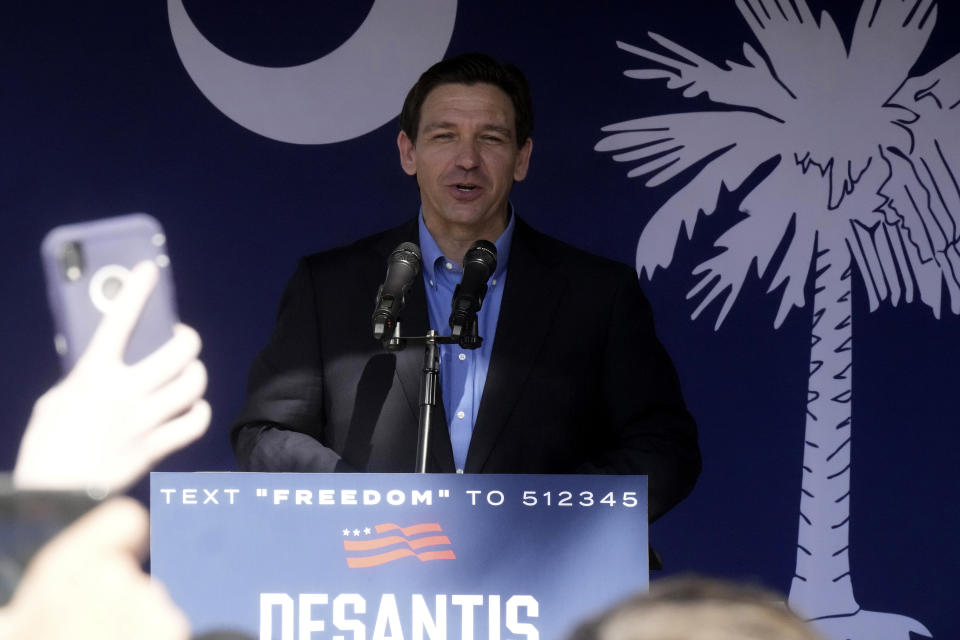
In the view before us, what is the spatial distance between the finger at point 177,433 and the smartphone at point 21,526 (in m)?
2.44

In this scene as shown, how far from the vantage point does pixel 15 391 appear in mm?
4117

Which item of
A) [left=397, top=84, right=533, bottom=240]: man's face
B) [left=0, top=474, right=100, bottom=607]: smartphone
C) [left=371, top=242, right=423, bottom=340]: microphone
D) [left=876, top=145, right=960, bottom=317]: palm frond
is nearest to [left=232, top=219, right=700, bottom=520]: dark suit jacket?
[left=397, top=84, right=533, bottom=240]: man's face

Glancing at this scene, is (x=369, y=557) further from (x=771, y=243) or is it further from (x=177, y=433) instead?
(x=771, y=243)

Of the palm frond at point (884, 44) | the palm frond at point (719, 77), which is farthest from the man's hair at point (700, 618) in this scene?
the palm frond at point (884, 44)

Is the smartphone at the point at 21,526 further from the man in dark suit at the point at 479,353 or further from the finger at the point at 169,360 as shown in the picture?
the finger at the point at 169,360

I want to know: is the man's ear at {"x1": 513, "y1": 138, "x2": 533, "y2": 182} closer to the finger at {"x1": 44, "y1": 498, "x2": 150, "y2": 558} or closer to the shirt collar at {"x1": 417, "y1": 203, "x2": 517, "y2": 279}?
the shirt collar at {"x1": 417, "y1": 203, "x2": 517, "y2": 279}

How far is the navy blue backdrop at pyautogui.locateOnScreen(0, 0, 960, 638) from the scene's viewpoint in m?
4.16

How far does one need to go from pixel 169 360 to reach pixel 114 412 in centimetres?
24

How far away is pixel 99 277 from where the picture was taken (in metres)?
4.11

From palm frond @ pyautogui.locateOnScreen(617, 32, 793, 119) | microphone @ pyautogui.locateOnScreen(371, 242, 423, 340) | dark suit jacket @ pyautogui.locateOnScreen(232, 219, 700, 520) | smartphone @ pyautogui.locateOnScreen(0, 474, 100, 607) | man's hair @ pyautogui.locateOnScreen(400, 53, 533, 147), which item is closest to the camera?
smartphone @ pyautogui.locateOnScreen(0, 474, 100, 607)

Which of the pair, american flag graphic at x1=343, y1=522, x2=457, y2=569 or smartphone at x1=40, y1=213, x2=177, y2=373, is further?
smartphone at x1=40, y1=213, x2=177, y2=373

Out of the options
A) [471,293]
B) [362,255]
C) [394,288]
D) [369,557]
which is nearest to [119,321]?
[362,255]

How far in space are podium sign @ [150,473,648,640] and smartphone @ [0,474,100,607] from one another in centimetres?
31

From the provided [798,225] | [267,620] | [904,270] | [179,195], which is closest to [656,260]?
[798,225]
